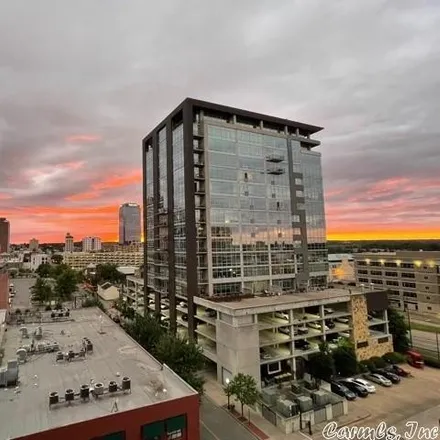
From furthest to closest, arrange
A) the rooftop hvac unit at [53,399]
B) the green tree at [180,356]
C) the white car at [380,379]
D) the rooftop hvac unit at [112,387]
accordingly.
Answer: the white car at [380,379]
the green tree at [180,356]
the rooftop hvac unit at [112,387]
the rooftop hvac unit at [53,399]

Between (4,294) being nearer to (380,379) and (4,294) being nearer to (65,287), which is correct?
(65,287)

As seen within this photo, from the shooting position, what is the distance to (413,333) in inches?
2702

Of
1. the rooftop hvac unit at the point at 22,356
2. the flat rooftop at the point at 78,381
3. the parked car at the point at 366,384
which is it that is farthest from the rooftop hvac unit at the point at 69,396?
the parked car at the point at 366,384

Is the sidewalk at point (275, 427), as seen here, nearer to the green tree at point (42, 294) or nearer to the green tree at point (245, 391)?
the green tree at point (245, 391)

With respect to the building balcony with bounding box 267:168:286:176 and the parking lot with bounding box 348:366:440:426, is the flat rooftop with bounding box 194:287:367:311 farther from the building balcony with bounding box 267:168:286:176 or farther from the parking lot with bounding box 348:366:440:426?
the building balcony with bounding box 267:168:286:176

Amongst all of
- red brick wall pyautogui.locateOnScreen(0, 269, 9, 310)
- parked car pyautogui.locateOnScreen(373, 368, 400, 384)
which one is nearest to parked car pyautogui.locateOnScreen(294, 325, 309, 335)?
parked car pyautogui.locateOnScreen(373, 368, 400, 384)

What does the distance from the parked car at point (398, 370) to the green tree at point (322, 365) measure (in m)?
8.95

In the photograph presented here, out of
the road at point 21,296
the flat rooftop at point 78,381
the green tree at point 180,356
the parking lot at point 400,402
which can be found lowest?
the parking lot at point 400,402

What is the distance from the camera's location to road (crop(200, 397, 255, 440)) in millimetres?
32531

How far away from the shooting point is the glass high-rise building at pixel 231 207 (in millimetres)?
60344

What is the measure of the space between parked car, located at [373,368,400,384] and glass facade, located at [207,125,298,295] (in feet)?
76.2

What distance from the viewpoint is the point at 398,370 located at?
47.4 m

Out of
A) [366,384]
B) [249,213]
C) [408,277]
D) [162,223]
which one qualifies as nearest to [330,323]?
[366,384]

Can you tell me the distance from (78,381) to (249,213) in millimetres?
42828
